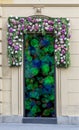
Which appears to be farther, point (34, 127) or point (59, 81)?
point (59, 81)

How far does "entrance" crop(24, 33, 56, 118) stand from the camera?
21.0m

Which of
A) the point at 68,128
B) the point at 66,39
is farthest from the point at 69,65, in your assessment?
the point at 68,128

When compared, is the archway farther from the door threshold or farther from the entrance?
the door threshold

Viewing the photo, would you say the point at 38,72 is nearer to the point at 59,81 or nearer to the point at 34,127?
the point at 59,81

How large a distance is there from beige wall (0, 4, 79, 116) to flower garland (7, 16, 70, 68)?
0.66ft

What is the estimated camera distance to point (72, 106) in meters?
20.8

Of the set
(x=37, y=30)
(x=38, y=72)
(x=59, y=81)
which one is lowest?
(x=59, y=81)

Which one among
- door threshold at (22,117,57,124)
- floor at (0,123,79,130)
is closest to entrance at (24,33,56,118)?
door threshold at (22,117,57,124)

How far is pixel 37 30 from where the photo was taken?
20906 mm

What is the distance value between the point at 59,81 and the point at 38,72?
2.63 ft

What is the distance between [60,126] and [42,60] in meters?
2.37

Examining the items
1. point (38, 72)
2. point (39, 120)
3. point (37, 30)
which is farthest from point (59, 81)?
point (37, 30)

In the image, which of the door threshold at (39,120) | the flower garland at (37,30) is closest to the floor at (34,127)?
the door threshold at (39,120)

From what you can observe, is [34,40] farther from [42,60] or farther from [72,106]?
[72,106]
